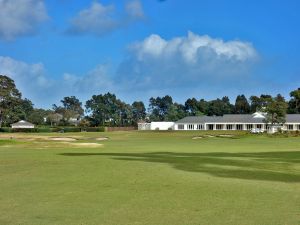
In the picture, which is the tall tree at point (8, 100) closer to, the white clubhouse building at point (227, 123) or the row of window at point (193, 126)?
the white clubhouse building at point (227, 123)

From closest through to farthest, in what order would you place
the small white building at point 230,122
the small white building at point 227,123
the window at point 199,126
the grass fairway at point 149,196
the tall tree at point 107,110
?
the grass fairway at point 149,196 < the small white building at point 230,122 < the small white building at point 227,123 < the window at point 199,126 < the tall tree at point 107,110

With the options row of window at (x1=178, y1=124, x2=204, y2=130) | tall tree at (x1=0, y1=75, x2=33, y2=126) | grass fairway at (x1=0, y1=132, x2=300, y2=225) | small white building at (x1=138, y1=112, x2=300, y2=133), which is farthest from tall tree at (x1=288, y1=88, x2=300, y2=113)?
grass fairway at (x1=0, y1=132, x2=300, y2=225)

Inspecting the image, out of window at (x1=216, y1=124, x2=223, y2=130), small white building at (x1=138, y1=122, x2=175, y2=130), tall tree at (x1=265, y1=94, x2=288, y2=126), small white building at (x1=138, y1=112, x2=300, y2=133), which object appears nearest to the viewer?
tall tree at (x1=265, y1=94, x2=288, y2=126)

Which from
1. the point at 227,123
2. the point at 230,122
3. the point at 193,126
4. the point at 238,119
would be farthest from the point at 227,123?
the point at 193,126

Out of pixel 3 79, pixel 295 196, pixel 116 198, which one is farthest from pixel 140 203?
pixel 3 79

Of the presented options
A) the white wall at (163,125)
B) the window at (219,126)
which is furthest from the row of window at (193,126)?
the white wall at (163,125)

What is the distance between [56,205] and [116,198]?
1.91 metres

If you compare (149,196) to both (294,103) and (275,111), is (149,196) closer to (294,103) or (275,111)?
(275,111)

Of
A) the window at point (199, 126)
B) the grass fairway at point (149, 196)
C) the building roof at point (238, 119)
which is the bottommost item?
the grass fairway at point (149, 196)

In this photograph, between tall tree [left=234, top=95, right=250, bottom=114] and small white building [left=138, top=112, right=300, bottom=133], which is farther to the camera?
tall tree [left=234, top=95, right=250, bottom=114]

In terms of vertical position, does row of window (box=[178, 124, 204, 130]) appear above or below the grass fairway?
above

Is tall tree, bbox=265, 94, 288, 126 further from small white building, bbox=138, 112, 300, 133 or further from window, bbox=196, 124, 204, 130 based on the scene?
window, bbox=196, 124, 204, 130

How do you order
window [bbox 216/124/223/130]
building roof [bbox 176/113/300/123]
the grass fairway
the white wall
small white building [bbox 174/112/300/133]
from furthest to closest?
1. the white wall
2. window [bbox 216/124/223/130]
3. small white building [bbox 174/112/300/133]
4. building roof [bbox 176/113/300/123]
5. the grass fairway

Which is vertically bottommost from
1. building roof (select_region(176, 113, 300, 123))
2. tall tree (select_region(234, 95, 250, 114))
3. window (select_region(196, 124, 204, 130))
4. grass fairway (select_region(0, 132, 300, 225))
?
grass fairway (select_region(0, 132, 300, 225))
